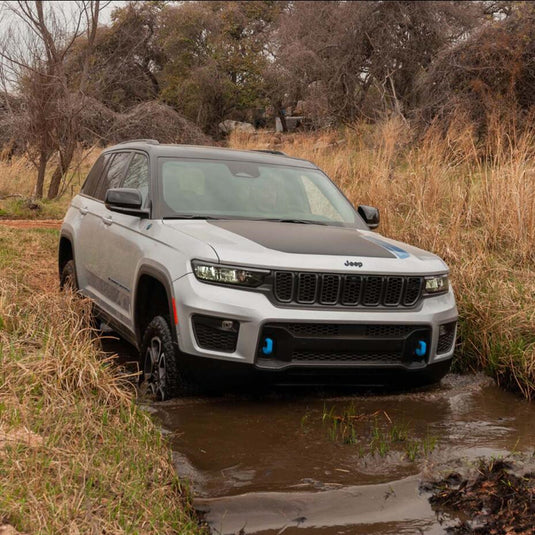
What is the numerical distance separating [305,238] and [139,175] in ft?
5.31

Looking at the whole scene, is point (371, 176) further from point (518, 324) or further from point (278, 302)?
point (278, 302)

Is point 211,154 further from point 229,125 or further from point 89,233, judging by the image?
point 229,125

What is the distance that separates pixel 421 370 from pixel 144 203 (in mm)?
2146

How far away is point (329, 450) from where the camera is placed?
402 cm

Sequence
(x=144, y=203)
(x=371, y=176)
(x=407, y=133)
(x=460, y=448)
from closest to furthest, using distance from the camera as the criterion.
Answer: (x=460, y=448) → (x=144, y=203) → (x=371, y=176) → (x=407, y=133)

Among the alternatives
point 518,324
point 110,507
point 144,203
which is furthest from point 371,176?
point 110,507

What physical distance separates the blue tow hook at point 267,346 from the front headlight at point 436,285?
3.59 feet

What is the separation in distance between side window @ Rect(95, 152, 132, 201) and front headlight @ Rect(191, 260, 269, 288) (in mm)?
2127

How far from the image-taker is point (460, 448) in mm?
4203

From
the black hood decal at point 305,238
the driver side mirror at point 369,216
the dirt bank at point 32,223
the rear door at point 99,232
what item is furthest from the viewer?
the dirt bank at point 32,223

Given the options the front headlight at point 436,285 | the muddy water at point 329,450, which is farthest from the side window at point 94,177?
the front headlight at point 436,285

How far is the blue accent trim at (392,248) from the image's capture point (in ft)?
16.0

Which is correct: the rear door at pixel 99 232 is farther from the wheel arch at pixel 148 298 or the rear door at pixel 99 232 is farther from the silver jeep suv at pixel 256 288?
the wheel arch at pixel 148 298

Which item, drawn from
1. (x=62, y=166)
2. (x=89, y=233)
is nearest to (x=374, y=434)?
(x=89, y=233)
